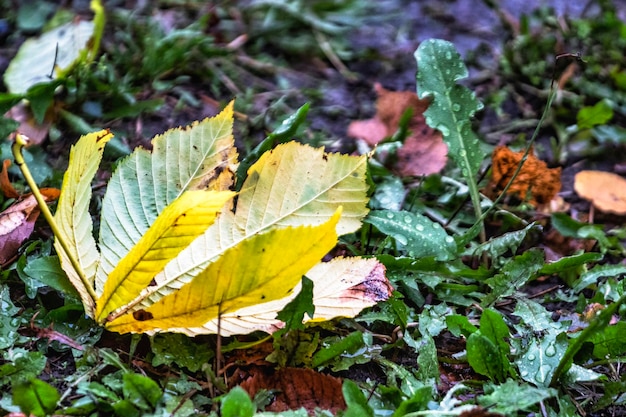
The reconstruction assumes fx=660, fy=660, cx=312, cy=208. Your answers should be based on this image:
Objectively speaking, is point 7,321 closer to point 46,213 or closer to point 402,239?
point 46,213

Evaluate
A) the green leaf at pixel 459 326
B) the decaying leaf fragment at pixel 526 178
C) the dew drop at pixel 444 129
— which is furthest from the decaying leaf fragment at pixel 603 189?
the green leaf at pixel 459 326

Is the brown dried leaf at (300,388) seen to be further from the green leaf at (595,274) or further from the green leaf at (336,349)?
the green leaf at (595,274)

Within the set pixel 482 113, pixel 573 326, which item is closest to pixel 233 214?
pixel 573 326

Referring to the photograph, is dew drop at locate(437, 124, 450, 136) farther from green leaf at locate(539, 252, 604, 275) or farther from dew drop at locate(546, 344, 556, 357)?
dew drop at locate(546, 344, 556, 357)

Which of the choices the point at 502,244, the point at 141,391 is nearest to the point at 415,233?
the point at 502,244

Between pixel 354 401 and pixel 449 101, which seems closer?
pixel 354 401

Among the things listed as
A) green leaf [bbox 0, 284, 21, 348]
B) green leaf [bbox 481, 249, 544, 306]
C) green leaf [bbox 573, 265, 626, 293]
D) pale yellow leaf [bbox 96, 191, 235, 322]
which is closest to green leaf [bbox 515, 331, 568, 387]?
green leaf [bbox 481, 249, 544, 306]

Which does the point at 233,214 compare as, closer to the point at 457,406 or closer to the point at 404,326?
the point at 404,326
